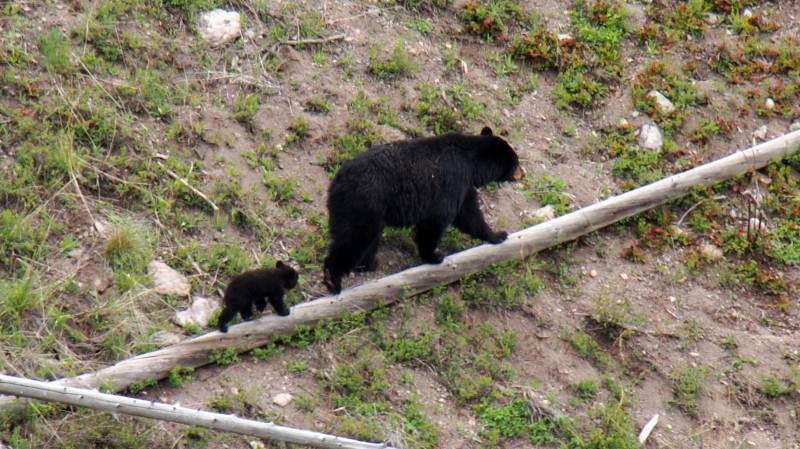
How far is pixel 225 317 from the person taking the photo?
720cm

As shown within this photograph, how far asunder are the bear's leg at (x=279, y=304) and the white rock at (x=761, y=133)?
532cm

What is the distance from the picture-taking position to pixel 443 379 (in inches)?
298

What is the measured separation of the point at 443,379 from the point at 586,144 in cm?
330

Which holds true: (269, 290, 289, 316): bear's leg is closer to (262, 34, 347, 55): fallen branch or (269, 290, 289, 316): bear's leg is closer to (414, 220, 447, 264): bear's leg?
(414, 220, 447, 264): bear's leg

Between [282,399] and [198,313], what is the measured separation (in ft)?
3.19

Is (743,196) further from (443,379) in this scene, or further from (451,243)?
(443,379)

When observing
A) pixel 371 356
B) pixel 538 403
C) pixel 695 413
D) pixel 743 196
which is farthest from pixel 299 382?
pixel 743 196

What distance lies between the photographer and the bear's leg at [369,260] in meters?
7.91

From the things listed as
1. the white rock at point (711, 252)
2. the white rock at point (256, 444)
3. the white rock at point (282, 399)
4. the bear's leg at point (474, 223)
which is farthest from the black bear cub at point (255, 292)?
the white rock at point (711, 252)

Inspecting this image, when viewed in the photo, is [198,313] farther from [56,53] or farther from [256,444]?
[56,53]

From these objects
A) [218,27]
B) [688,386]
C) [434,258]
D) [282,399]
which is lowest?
[688,386]

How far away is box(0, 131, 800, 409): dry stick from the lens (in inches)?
275

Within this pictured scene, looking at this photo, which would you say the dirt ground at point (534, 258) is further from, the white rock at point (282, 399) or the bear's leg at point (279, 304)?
the bear's leg at point (279, 304)

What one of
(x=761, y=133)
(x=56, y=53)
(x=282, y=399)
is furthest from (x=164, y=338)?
(x=761, y=133)
